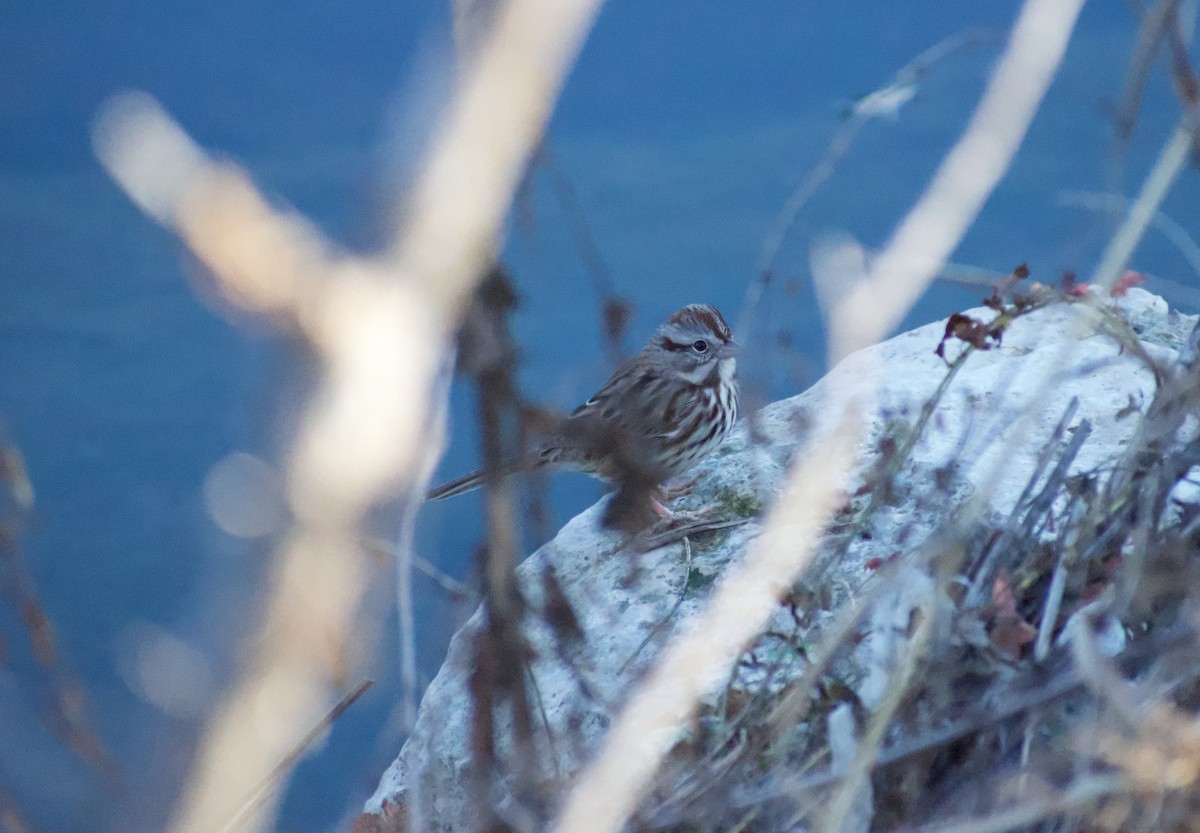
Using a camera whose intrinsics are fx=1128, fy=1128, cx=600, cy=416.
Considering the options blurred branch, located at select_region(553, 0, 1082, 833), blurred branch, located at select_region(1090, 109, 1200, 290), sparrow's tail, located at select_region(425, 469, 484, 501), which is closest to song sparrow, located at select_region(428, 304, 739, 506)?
sparrow's tail, located at select_region(425, 469, 484, 501)

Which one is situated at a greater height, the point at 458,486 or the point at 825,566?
the point at 458,486

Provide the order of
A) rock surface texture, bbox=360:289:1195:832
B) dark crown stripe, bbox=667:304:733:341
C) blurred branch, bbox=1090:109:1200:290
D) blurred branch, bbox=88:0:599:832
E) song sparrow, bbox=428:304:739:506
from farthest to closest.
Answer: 1. dark crown stripe, bbox=667:304:733:341
2. song sparrow, bbox=428:304:739:506
3. rock surface texture, bbox=360:289:1195:832
4. blurred branch, bbox=1090:109:1200:290
5. blurred branch, bbox=88:0:599:832

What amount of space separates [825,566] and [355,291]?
779mm

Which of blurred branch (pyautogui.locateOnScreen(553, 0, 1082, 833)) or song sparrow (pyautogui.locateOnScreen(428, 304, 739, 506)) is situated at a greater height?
song sparrow (pyautogui.locateOnScreen(428, 304, 739, 506))

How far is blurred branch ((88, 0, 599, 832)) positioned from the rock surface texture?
117mm

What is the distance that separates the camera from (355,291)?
0.49 meters

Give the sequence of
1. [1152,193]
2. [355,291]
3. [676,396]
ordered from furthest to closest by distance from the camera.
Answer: [676,396]
[1152,193]
[355,291]

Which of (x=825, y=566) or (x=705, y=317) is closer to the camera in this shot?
(x=825, y=566)

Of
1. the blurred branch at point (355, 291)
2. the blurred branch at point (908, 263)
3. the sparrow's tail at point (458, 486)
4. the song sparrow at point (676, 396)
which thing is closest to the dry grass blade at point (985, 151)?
the blurred branch at point (908, 263)

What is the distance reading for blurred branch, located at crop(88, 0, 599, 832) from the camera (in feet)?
1.50

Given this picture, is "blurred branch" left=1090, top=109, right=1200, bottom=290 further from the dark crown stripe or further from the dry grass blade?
the dark crown stripe

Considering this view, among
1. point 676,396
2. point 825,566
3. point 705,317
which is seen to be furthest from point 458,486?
point 825,566

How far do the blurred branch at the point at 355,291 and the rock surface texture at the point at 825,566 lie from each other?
4.6 inches

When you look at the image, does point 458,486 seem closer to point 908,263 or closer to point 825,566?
point 825,566
